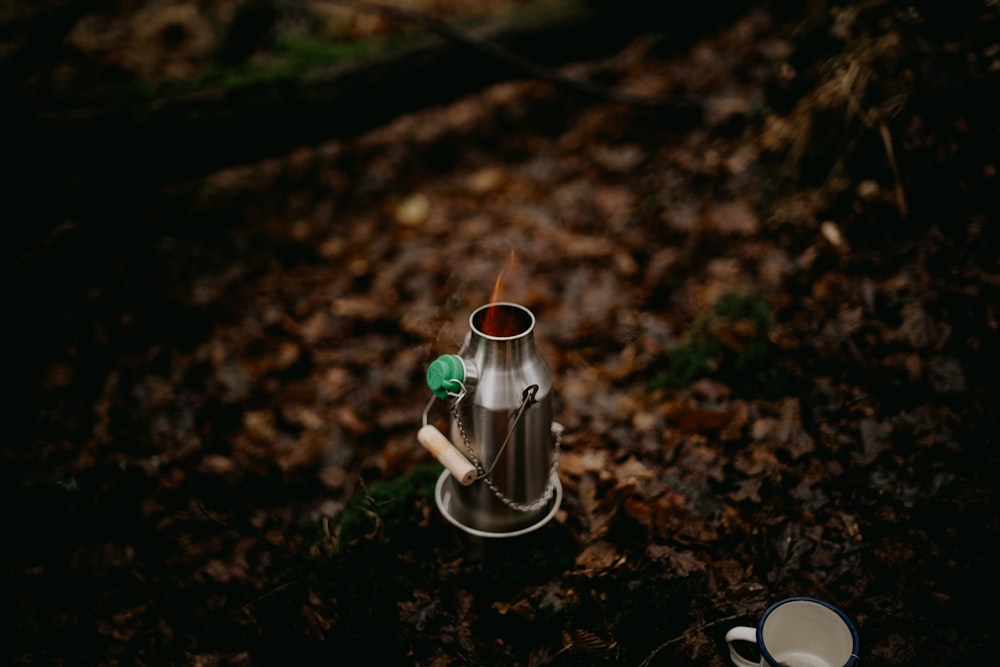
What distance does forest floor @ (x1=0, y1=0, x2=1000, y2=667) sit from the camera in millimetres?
2582

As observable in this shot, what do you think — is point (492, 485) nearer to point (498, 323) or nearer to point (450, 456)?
point (450, 456)

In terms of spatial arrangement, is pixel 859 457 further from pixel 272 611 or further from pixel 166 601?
pixel 166 601

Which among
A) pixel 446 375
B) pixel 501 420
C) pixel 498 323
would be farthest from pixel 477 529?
pixel 498 323

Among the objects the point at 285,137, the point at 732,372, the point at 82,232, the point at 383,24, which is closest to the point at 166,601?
the point at 82,232

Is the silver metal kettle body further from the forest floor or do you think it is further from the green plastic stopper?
the forest floor

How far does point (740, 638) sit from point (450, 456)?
4.03 ft

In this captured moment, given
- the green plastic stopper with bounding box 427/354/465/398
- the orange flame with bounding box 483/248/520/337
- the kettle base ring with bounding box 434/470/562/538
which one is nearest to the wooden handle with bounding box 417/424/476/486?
the green plastic stopper with bounding box 427/354/465/398

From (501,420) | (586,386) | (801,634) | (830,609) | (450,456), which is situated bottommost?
(586,386)

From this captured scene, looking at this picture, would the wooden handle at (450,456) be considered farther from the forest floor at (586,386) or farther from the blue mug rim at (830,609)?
the blue mug rim at (830,609)

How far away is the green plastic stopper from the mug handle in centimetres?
133

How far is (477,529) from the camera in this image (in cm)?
257

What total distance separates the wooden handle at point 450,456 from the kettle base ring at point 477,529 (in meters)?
0.28

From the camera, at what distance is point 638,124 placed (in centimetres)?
A: 545

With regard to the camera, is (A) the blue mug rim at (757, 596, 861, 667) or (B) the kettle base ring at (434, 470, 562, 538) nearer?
(A) the blue mug rim at (757, 596, 861, 667)
